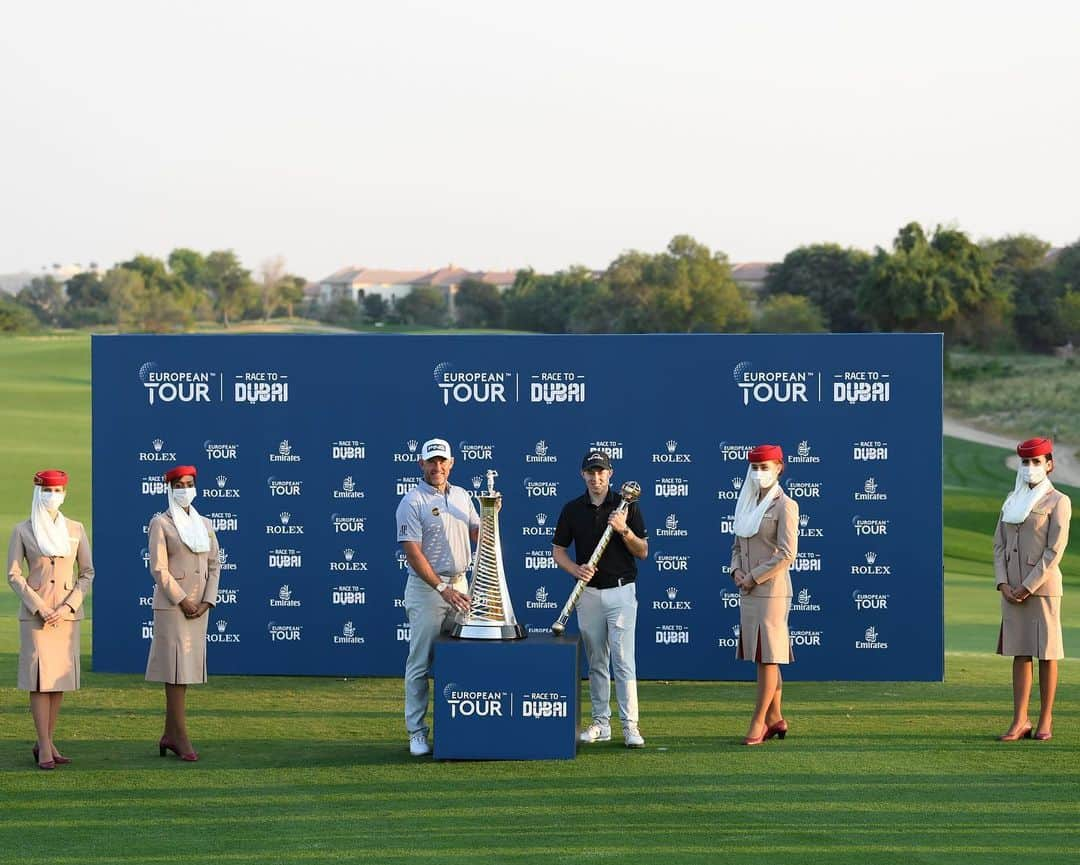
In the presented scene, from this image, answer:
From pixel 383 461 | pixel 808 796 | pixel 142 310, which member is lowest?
pixel 808 796

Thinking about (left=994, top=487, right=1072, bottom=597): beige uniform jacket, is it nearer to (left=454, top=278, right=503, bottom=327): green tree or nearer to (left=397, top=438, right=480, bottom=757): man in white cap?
(left=397, top=438, right=480, bottom=757): man in white cap

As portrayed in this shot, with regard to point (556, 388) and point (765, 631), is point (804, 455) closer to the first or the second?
point (556, 388)

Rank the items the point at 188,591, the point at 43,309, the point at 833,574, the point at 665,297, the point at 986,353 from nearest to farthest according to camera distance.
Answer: the point at 188,591 → the point at 833,574 → the point at 986,353 → the point at 665,297 → the point at 43,309

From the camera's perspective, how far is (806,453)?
495 inches

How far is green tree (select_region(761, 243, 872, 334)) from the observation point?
276ft

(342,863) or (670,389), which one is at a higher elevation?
(670,389)

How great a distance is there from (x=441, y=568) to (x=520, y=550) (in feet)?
9.25

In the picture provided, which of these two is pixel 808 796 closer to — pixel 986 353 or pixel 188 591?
pixel 188 591

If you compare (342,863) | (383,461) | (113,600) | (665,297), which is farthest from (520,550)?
(665,297)

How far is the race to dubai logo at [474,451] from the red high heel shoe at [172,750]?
12.3 ft

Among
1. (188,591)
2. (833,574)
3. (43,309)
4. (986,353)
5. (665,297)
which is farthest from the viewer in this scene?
(43,309)

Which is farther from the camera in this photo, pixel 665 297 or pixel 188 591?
pixel 665 297

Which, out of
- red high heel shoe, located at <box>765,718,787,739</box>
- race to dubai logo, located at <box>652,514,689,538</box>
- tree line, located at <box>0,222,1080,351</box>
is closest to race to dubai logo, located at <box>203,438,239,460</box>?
race to dubai logo, located at <box>652,514,689,538</box>

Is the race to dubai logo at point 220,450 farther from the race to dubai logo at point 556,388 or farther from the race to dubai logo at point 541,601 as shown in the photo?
the race to dubai logo at point 541,601
